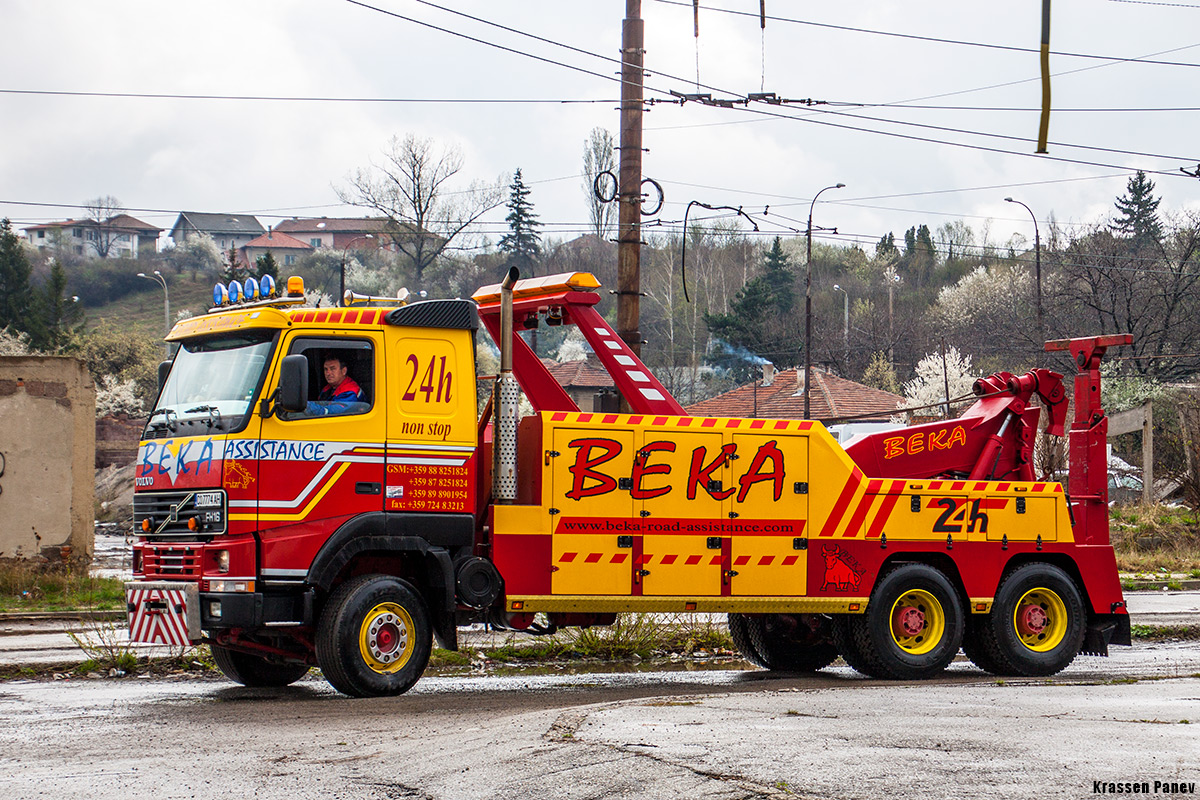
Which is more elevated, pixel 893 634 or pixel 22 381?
pixel 22 381

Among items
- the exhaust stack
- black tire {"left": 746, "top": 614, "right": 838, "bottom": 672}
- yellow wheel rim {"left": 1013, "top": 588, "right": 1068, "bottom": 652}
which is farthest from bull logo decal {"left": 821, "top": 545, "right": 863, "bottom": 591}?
the exhaust stack

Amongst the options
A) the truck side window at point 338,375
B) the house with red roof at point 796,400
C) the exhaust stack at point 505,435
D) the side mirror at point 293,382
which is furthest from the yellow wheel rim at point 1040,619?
the house with red roof at point 796,400

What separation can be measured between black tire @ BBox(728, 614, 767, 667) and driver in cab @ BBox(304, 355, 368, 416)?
495cm

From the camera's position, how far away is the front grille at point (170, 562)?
9.43m

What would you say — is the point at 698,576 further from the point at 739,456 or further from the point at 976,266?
the point at 976,266

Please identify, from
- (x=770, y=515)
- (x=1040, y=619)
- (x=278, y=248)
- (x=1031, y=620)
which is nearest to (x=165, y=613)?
(x=770, y=515)

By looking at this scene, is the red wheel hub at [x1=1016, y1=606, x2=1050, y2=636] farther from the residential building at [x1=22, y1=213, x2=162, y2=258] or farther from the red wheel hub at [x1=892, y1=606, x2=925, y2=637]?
the residential building at [x1=22, y1=213, x2=162, y2=258]

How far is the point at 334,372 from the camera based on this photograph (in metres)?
9.92

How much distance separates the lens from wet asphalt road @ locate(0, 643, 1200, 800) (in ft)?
19.5

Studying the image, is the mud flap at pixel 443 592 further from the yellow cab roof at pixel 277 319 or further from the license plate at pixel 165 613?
the yellow cab roof at pixel 277 319

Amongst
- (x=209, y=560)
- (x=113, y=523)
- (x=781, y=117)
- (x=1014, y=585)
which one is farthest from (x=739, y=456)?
(x=113, y=523)

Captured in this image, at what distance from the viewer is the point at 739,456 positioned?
1100 centimetres

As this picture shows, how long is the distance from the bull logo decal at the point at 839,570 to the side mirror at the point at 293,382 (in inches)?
193

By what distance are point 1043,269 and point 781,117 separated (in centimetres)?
5467
